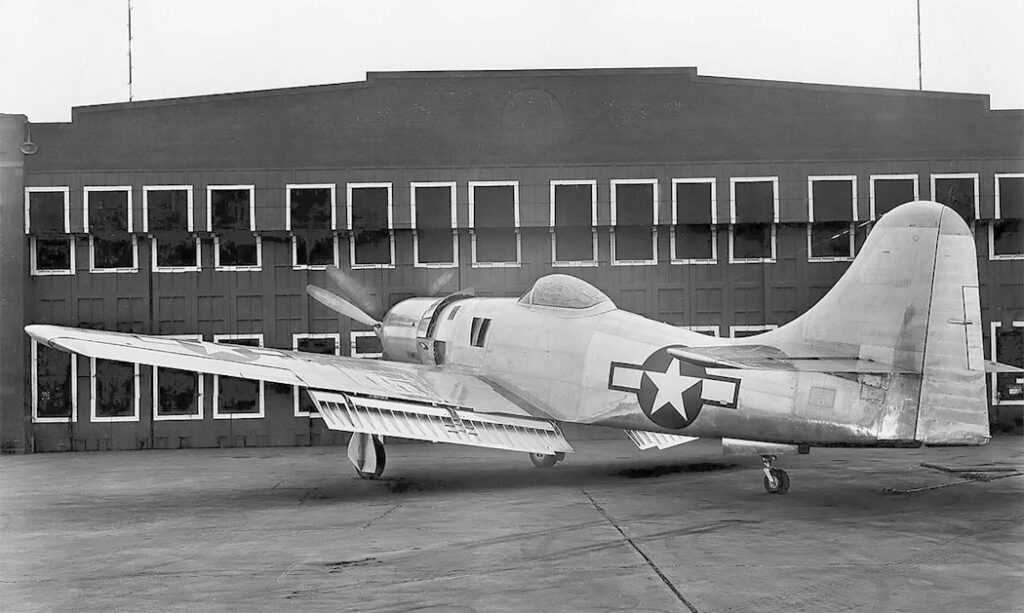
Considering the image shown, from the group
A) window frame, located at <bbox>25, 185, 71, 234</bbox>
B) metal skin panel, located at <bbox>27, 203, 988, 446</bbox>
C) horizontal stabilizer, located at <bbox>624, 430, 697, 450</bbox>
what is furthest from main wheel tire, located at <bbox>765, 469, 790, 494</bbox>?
window frame, located at <bbox>25, 185, 71, 234</bbox>

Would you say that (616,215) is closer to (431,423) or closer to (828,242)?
(828,242)

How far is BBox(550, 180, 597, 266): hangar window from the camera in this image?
75.2 ft

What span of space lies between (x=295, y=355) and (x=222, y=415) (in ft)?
23.2

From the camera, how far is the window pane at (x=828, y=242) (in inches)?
909

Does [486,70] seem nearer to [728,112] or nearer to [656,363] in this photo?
[728,112]

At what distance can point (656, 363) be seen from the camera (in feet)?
44.4

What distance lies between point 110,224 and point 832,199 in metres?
16.5

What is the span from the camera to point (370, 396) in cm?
1427

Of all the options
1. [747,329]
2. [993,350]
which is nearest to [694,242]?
[747,329]

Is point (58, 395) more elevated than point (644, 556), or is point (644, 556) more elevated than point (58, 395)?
point (58, 395)

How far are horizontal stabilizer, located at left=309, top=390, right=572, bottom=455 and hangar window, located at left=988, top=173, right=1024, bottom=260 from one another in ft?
45.6

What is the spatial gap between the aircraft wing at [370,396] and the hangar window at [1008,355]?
1298cm

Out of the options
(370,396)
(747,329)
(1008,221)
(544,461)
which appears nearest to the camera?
(370,396)

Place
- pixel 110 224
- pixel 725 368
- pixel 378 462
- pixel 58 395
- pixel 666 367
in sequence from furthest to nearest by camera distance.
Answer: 1. pixel 110 224
2. pixel 58 395
3. pixel 378 462
4. pixel 666 367
5. pixel 725 368
